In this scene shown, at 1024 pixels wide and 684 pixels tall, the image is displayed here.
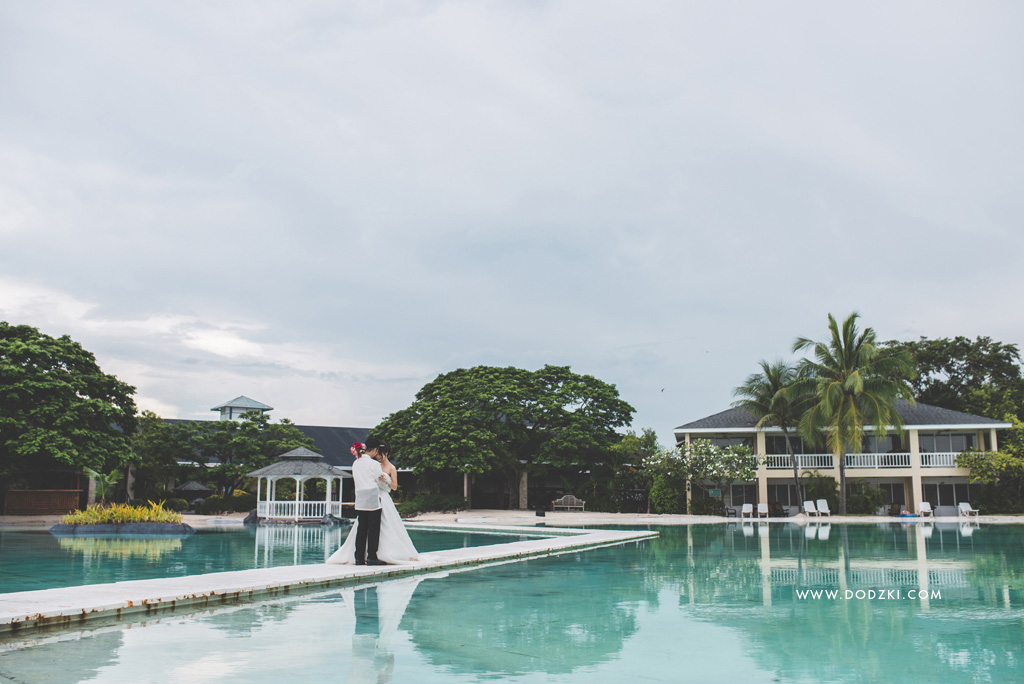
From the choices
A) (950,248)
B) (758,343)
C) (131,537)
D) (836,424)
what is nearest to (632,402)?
(758,343)

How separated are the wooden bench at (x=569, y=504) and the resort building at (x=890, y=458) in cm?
534

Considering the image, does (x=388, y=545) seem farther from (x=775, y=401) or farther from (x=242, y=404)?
(x=242, y=404)

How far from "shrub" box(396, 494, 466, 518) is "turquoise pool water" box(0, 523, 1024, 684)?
2554 cm

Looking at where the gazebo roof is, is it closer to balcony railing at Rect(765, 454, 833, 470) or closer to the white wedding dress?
balcony railing at Rect(765, 454, 833, 470)

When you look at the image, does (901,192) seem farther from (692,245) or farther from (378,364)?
(378,364)

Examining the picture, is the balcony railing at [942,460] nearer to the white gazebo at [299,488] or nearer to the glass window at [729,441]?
the glass window at [729,441]

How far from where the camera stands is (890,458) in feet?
119

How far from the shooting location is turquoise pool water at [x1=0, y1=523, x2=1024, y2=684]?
15.1 ft

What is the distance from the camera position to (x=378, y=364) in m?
32.9

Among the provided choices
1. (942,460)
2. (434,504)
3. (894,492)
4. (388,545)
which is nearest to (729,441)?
(894,492)

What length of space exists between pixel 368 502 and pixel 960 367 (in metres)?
47.1

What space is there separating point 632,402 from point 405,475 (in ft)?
48.5

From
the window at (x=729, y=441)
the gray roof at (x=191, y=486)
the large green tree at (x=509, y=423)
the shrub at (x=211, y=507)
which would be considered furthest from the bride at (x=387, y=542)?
the window at (x=729, y=441)

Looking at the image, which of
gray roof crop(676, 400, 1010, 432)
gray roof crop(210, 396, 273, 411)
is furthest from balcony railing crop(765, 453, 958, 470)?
gray roof crop(210, 396, 273, 411)
